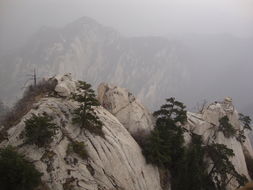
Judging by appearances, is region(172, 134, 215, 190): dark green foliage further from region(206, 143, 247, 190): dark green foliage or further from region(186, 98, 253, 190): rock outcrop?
region(186, 98, 253, 190): rock outcrop

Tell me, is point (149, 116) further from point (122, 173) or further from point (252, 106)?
point (252, 106)

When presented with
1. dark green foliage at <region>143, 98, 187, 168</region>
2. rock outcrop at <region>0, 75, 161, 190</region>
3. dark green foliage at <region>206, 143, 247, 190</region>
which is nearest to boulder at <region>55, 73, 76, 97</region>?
rock outcrop at <region>0, 75, 161, 190</region>

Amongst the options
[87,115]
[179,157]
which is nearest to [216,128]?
[179,157]

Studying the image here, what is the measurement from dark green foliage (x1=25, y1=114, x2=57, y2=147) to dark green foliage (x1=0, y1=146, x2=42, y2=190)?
2.83 metres

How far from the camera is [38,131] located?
1969 cm

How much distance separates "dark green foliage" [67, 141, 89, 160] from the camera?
2089 cm

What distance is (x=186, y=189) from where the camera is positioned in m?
26.3

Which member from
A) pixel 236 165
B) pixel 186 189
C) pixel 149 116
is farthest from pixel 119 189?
pixel 236 165

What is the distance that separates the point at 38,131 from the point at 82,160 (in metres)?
4.54

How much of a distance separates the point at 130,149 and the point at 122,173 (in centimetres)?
329

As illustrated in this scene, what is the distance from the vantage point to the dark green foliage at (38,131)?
A: 19.7 meters

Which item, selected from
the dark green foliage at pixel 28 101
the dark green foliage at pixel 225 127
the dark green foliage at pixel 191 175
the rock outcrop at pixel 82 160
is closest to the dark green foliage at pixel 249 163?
the dark green foliage at pixel 225 127

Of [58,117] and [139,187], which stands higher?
[58,117]

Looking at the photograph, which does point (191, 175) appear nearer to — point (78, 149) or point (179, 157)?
point (179, 157)
